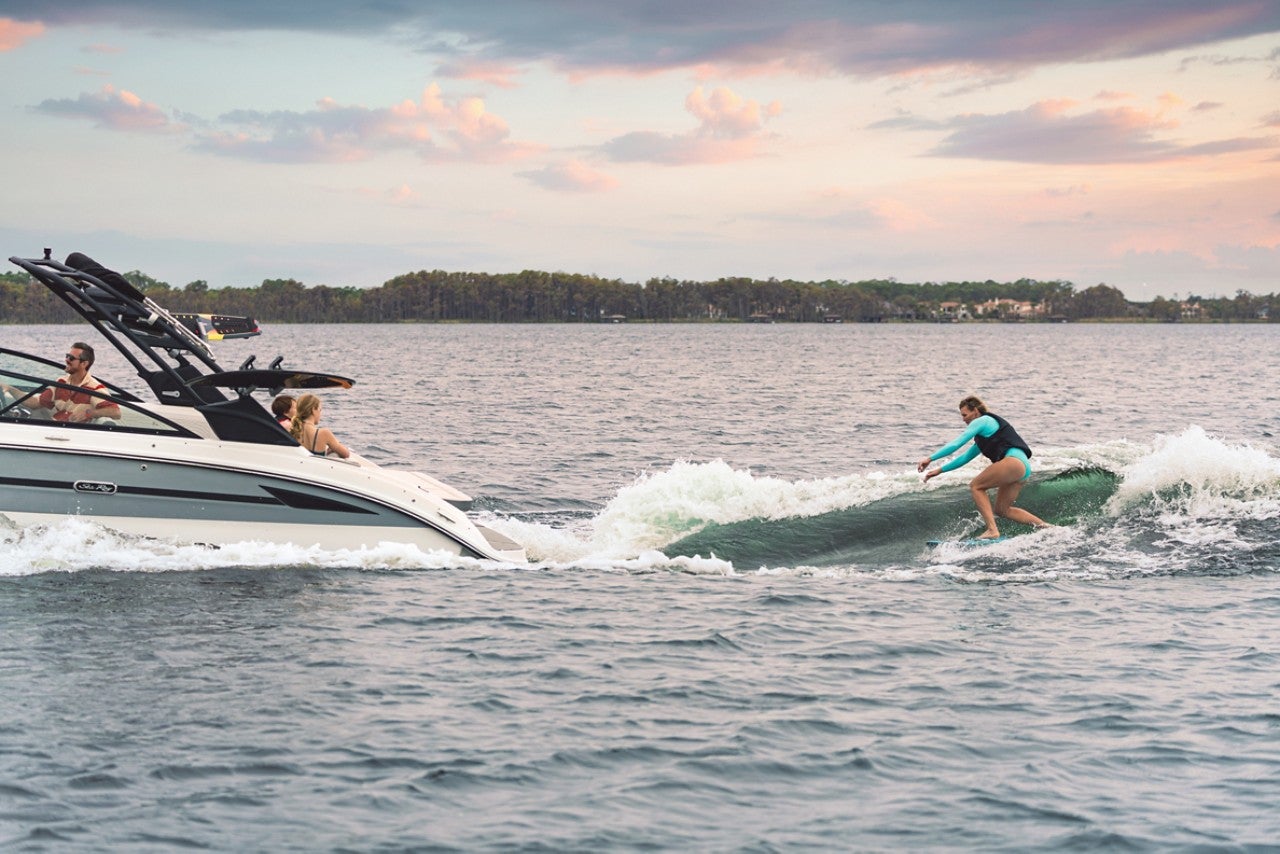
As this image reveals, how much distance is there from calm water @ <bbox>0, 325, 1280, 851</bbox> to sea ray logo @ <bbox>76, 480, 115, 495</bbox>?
389 millimetres

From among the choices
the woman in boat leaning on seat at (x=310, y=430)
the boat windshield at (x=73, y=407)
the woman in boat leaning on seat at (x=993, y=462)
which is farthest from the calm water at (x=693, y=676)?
the woman in boat leaning on seat at (x=310, y=430)

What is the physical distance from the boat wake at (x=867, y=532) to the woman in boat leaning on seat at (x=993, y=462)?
343mm

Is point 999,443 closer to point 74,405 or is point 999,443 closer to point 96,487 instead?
point 96,487

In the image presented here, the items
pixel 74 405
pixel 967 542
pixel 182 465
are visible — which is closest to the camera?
pixel 182 465

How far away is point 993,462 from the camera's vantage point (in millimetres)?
16234

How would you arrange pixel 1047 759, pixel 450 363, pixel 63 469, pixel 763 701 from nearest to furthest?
pixel 1047 759, pixel 763 701, pixel 63 469, pixel 450 363

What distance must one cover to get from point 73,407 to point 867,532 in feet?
30.8

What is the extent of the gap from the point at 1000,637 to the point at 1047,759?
3.32m

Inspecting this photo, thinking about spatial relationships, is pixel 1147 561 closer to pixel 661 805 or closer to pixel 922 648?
pixel 922 648

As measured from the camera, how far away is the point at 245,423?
1438 centimetres

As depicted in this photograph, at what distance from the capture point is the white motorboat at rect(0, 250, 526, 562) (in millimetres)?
13820

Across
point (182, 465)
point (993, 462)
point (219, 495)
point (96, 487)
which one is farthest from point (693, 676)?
point (96, 487)

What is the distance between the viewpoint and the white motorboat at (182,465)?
13.8 m

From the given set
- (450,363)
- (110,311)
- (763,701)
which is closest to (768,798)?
(763,701)
